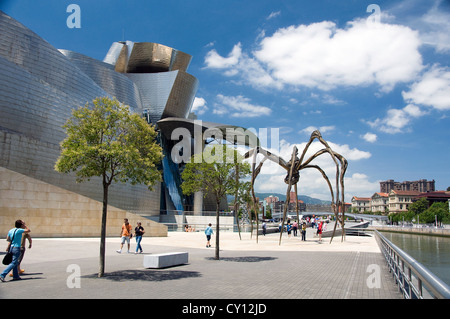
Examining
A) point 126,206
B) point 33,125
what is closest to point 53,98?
point 33,125

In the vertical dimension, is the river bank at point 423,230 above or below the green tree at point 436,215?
below

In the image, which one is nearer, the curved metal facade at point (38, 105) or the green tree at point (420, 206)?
the curved metal facade at point (38, 105)

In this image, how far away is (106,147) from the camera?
992 centimetres

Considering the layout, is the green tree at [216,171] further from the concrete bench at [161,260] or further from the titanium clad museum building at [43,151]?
the titanium clad museum building at [43,151]

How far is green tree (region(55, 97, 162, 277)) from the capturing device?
9.83m

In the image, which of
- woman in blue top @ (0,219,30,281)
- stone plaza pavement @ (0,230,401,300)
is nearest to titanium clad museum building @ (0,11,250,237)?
stone plaza pavement @ (0,230,401,300)

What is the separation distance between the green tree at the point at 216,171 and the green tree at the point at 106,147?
Result: 150 inches

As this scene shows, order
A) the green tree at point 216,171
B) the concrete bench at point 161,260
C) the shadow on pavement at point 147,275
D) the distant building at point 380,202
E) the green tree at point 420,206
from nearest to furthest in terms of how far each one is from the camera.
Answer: the shadow on pavement at point 147,275 < the concrete bench at point 161,260 < the green tree at point 216,171 < the green tree at point 420,206 < the distant building at point 380,202

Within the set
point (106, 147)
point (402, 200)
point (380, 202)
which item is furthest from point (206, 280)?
point (380, 202)

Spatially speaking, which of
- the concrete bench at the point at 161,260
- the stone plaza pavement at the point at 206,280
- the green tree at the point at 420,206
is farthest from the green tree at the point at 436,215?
the concrete bench at the point at 161,260

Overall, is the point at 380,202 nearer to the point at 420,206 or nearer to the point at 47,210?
the point at 420,206

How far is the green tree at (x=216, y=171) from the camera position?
14.5 metres

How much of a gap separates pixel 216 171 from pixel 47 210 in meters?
15.9

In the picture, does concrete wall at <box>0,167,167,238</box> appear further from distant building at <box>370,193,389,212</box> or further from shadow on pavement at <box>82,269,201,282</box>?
distant building at <box>370,193,389,212</box>
